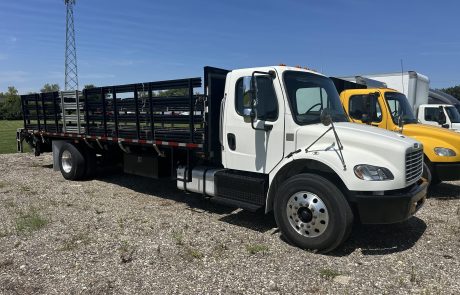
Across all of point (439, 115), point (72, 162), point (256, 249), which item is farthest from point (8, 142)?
point (439, 115)

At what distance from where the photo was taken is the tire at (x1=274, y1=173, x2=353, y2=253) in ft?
14.9

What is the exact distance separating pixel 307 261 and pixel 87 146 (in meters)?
6.81

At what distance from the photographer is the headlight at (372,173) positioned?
4.48 m

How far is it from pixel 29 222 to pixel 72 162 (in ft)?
11.9

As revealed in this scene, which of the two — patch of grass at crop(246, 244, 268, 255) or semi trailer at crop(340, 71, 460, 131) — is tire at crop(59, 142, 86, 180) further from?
semi trailer at crop(340, 71, 460, 131)

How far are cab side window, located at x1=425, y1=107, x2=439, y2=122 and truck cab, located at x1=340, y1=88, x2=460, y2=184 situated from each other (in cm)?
475

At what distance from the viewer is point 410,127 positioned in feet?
26.1

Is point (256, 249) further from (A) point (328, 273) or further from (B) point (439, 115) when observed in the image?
(B) point (439, 115)

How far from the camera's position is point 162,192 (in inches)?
329

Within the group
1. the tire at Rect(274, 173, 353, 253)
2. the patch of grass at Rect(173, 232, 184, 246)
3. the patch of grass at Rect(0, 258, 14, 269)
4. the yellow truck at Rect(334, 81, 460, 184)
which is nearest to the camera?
the patch of grass at Rect(0, 258, 14, 269)

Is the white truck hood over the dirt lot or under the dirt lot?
over

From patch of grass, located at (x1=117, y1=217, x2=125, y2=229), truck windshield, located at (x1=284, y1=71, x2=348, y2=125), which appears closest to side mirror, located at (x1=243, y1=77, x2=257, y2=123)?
truck windshield, located at (x1=284, y1=71, x2=348, y2=125)

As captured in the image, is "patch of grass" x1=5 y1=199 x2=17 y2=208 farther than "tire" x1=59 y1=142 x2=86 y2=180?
No

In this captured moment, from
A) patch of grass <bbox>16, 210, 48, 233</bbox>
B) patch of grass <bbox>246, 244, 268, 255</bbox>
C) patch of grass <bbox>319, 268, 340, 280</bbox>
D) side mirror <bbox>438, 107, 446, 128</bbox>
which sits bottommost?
patch of grass <bbox>319, 268, 340, 280</bbox>
